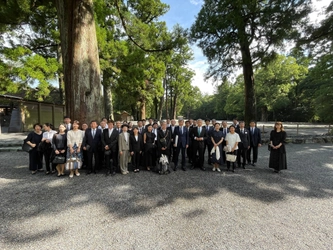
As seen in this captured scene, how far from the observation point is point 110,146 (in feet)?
17.2

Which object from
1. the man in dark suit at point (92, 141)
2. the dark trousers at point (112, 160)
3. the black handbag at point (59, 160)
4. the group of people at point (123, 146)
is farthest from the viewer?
the dark trousers at point (112, 160)

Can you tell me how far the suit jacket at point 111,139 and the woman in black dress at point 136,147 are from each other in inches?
18.3

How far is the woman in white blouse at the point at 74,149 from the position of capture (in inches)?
195

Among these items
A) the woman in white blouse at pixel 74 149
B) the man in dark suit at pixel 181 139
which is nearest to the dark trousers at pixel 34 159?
the woman in white blouse at pixel 74 149

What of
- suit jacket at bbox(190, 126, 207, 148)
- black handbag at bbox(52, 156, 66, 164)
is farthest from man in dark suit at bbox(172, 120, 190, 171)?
black handbag at bbox(52, 156, 66, 164)

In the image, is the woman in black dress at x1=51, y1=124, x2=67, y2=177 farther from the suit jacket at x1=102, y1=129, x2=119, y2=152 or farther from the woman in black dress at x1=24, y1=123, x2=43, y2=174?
the suit jacket at x1=102, y1=129, x2=119, y2=152

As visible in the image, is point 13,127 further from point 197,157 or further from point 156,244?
point 156,244

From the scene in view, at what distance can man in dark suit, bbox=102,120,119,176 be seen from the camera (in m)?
5.23

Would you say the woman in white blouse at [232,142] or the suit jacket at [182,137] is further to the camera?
the suit jacket at [182,137]

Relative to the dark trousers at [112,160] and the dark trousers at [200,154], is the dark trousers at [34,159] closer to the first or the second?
the dark trousers at [112,160]

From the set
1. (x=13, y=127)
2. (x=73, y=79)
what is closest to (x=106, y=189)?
(x=73, y=79)

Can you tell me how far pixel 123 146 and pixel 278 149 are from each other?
182 inches

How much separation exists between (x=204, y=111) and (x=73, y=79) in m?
61.0

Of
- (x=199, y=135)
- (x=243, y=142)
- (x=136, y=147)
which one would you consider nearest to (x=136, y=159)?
(x=136, y=147)
